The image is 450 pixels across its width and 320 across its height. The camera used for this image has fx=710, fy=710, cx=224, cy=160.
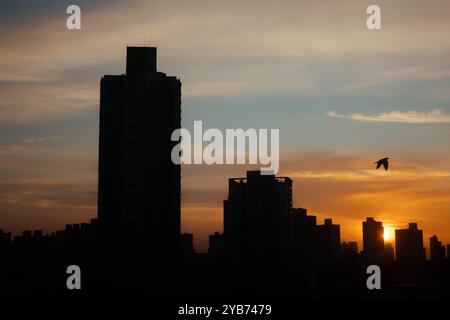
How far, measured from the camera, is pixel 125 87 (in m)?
157

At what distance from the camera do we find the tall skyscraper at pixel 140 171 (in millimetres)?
147250

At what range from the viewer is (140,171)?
15062cm

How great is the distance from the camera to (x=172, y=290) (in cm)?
14112

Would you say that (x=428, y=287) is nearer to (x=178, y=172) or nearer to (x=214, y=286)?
(x=214, y=286)

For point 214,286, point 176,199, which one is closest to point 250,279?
point 214,286

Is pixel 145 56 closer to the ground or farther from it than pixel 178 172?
farther from it

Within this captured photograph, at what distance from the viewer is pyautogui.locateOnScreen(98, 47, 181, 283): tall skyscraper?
147250mm
